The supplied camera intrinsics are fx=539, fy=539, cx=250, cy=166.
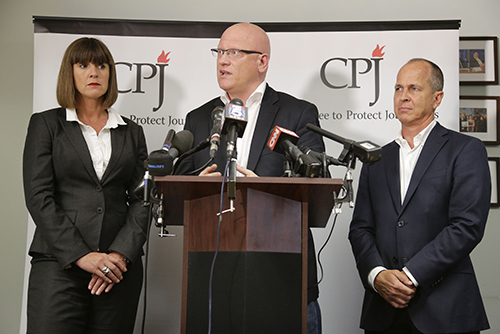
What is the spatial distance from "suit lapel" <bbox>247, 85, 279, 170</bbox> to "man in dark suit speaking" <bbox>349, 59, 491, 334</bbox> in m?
0.67

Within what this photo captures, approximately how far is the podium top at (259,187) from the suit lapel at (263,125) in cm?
58

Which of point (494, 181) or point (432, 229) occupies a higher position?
point (494, 181)

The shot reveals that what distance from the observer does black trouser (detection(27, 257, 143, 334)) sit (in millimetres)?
2488

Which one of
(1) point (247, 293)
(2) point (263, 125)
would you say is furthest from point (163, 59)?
(1) point (247, 293)

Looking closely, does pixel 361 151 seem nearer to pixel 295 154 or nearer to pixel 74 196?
pixel 295 154

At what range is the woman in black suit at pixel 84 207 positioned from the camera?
252 centimetres

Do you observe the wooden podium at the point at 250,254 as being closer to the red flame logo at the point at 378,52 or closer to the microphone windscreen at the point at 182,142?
the microphone windscreen at the point at 182,142

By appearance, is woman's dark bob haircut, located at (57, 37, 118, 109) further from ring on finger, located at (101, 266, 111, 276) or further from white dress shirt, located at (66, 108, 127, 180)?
ring on finger, located at (101, 266, 111, 276)

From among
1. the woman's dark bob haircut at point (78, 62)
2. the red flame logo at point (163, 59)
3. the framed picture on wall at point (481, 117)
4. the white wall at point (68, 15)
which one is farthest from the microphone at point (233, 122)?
the framed picture on wall at point (481, 117)

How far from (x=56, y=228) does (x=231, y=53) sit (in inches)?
48.2

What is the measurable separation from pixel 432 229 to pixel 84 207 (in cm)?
170

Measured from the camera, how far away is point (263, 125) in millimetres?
2645

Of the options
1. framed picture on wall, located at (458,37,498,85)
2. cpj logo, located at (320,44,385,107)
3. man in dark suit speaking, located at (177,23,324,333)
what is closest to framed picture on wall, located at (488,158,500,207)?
framed picture on wall, located at (458,37,498,85)

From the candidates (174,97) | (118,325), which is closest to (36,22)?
(174,97)
